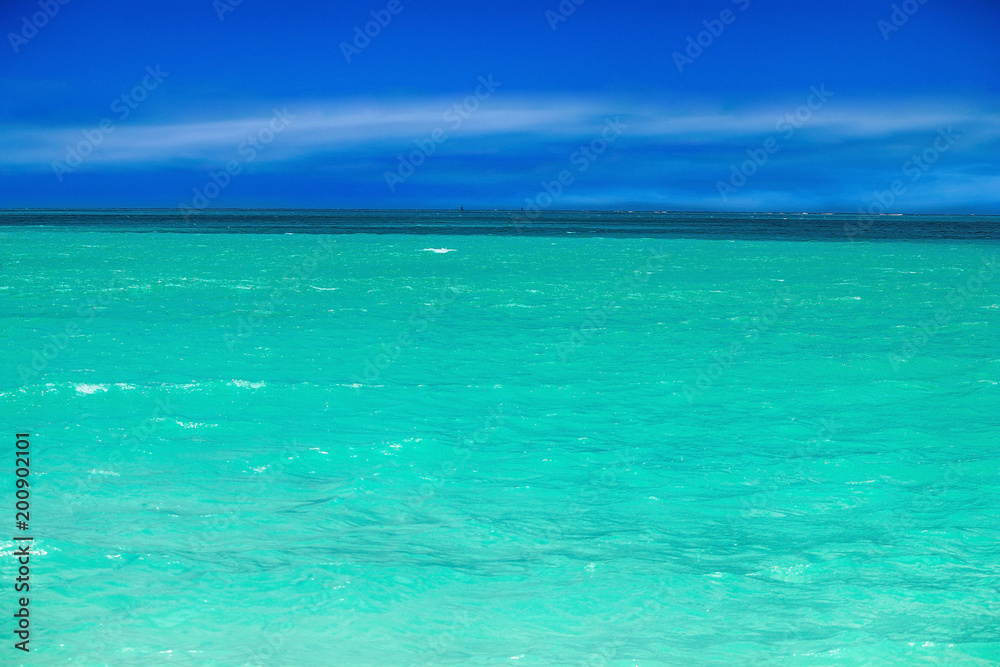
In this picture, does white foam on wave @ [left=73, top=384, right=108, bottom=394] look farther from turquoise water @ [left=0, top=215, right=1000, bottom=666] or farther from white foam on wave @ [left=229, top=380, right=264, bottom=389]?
white foam on wave @ [left=229, top=380, right=264, bottom=389]

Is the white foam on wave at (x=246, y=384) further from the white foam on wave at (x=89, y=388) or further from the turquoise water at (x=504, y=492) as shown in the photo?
the white foam on wave at (x=89, y=388)

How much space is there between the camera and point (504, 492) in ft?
23.8

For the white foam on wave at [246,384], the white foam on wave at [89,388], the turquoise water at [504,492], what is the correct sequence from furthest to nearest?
the white foam on wave at [246,384] → the white foam on wave at [89,388] → the turquoise water at [504,492]

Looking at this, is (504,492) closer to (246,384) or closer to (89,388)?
(246,384)

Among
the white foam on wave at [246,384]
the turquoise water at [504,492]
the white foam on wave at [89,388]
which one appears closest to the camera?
the turquoise water at [504,492]

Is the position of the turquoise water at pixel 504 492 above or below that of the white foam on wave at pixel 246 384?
below

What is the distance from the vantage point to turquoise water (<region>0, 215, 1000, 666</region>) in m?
4.93

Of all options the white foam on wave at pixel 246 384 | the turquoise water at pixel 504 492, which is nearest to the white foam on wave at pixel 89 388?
the turquoise water at pixel 504 492

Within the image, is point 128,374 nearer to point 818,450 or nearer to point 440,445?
point 440,445

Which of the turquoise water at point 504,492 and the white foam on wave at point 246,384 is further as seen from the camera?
the white foam on wave at point 246,384

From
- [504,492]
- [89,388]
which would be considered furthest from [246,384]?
[504,492]

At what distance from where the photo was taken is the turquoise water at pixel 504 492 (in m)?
4.93

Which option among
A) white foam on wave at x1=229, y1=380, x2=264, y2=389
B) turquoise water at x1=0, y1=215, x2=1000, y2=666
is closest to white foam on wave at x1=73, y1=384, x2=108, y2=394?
turquoise water at x1=0, y1=215, x2=1000, y2=666

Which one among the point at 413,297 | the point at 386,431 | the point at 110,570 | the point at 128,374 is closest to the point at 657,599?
the point at 110,570
